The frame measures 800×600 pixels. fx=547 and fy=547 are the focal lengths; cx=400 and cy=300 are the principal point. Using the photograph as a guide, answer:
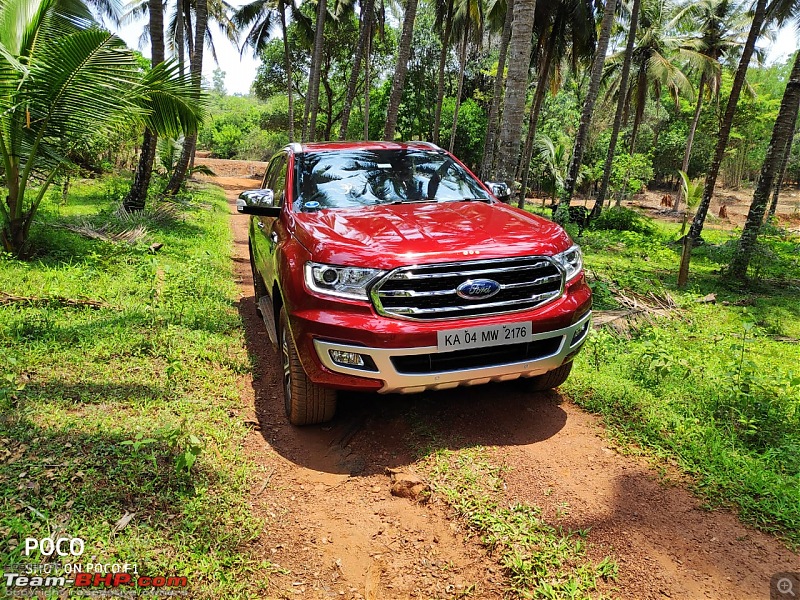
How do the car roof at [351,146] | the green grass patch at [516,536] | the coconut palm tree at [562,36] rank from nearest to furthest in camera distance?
the green grass patch at [516,536] < the car roof at [351,146] < the coconut palm tree at [562,36]

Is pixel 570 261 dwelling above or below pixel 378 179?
below

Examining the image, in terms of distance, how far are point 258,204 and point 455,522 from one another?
2757 mm

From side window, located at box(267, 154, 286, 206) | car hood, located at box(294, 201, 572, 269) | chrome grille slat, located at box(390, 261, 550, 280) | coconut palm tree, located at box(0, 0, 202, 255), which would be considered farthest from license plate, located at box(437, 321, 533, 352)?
coconut palm tree, located at box(0, 0, 202, 255)

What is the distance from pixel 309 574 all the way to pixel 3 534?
130 centimetres

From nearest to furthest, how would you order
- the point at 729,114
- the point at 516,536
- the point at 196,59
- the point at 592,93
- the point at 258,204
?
the point at 516,536
the point at 258,204
the point at 196,59
the point at 729,114
the point at 592,93

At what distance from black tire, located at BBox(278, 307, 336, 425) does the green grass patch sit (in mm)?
735

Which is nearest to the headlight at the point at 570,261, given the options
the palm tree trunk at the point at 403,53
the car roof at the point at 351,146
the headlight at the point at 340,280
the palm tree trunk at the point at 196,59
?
the headlight at the point at 340,280

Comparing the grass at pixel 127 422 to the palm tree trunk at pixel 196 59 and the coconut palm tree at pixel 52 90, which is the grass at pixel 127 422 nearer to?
the coconut palm tree at pixel 52 90

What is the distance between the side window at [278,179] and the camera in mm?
4454

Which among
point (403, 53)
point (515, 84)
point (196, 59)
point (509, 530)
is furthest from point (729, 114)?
point (509, 530)

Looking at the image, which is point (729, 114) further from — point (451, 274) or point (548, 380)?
point (451, 274)

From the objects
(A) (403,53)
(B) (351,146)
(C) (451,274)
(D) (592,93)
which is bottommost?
(C) (451,274)

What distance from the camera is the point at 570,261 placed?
3.57 m

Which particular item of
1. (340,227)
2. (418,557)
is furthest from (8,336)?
(418,557)
